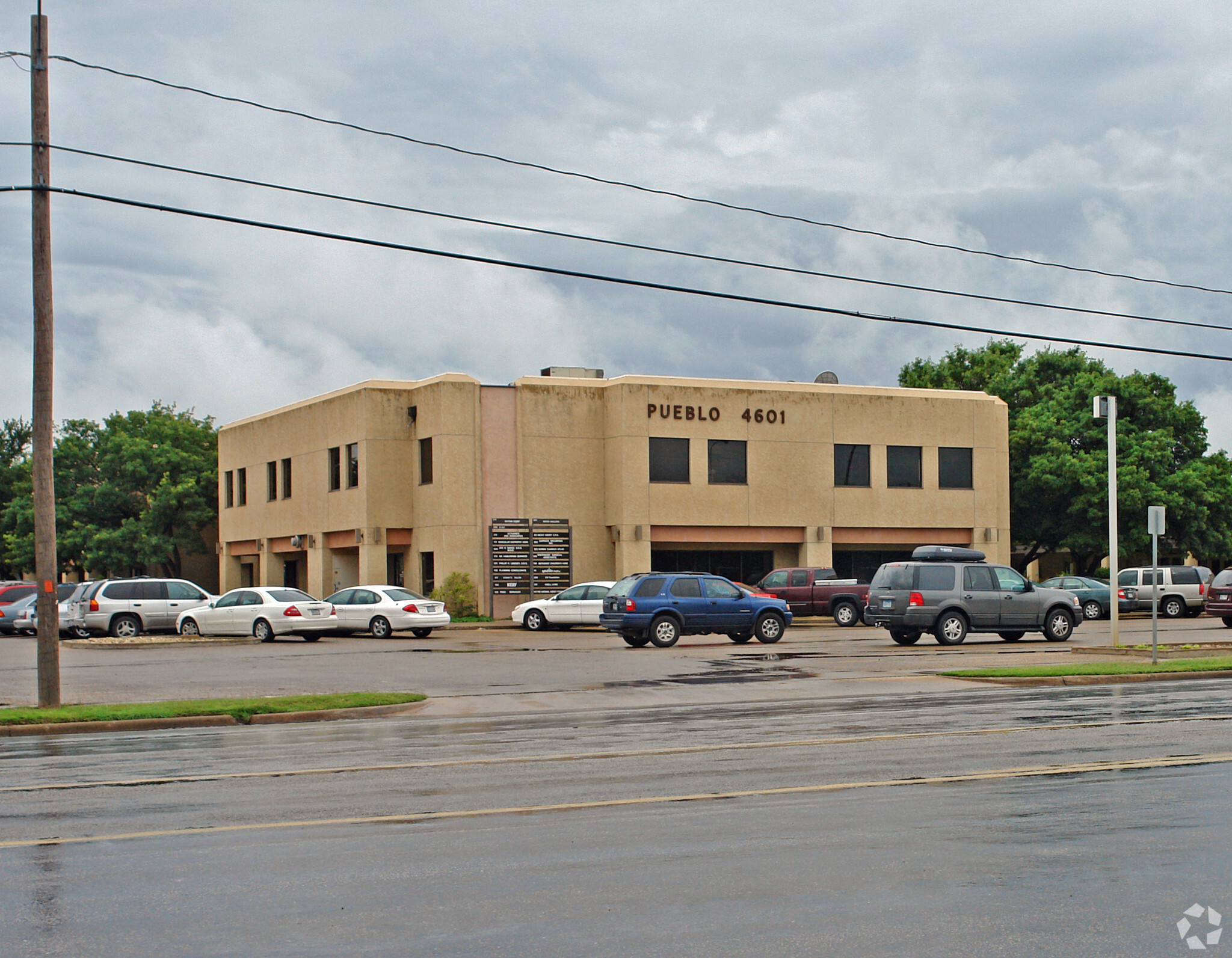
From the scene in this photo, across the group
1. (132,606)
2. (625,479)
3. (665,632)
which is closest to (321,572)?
(625,479)

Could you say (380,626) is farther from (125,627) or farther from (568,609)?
(125,627)

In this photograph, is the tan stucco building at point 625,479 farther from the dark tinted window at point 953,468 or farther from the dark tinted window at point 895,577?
the dark tinted window at point 895,577

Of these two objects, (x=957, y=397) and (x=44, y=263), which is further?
(x=957, y=397)

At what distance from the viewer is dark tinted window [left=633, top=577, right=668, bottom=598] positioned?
29.5 m

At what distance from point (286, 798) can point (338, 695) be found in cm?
862

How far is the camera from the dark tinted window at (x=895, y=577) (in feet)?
97.1

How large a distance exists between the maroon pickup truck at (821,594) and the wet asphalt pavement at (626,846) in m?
26.7

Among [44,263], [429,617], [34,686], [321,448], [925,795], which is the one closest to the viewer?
[925,795]

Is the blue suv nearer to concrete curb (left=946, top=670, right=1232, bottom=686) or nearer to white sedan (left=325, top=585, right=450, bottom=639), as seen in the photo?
white sedan (left=325, top=585, right=450, bottom=639)

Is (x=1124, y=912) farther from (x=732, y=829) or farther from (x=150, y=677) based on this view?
(x=150, y=677)

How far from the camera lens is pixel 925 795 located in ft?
32.1

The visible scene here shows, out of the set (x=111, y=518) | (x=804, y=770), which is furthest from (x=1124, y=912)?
(x=111, y=518)

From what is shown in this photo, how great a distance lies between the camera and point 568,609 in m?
37.9

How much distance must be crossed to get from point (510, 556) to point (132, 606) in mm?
12689
